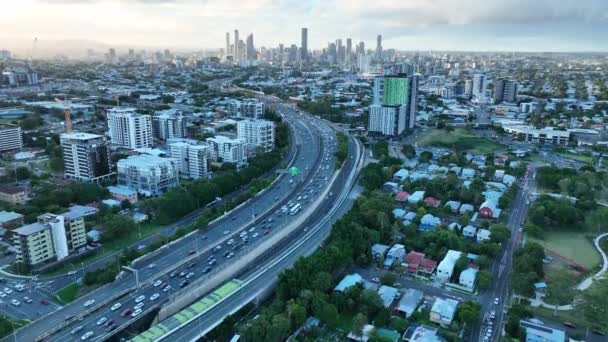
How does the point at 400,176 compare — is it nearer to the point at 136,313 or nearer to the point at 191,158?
the point at 191,158

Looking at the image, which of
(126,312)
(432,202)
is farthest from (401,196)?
(126,312)

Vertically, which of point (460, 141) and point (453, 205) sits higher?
point (460, 141)

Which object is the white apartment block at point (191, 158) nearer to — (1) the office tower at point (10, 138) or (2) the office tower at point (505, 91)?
(1) the office tower at point (10, 138)

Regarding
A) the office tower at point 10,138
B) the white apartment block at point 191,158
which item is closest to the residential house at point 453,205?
the white apartment block at point 191,158

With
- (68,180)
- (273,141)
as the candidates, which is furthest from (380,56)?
(68,180)

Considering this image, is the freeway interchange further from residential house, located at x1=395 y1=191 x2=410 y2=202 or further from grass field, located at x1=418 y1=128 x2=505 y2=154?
grass field, located at x1=418 y1=128 x2=505 y2=154

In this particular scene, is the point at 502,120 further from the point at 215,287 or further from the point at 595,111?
the point at 215,287
